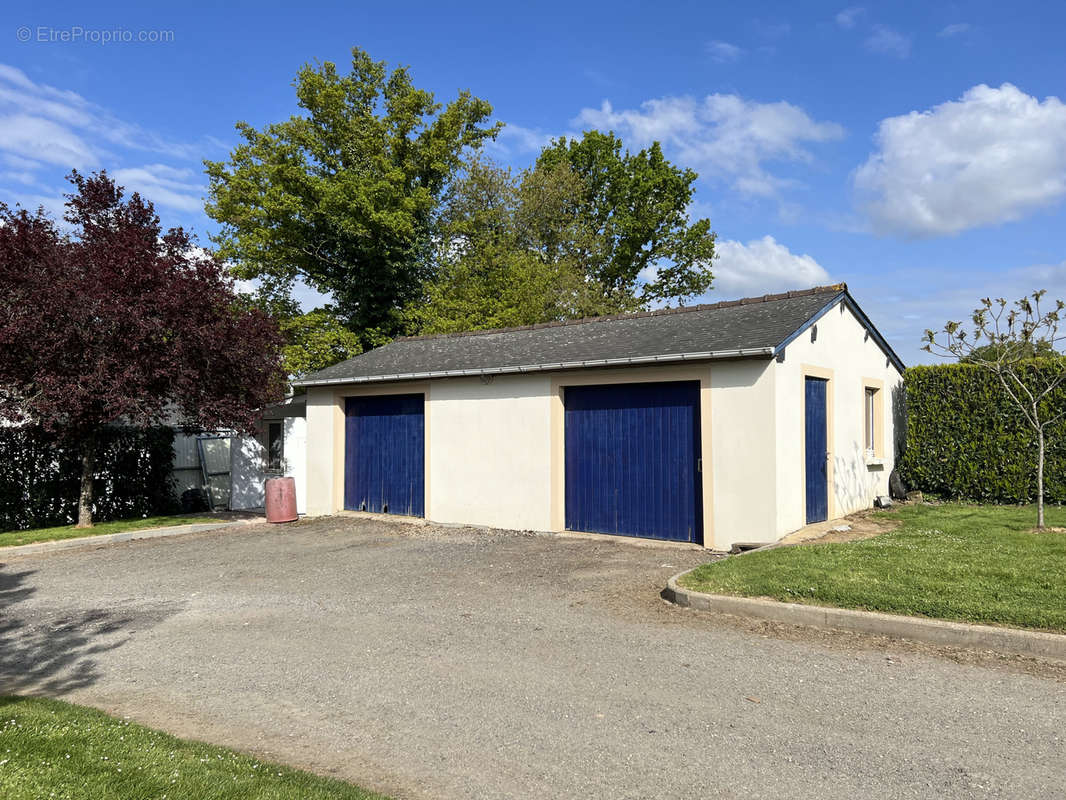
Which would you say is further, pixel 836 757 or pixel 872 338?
pixel 872 338

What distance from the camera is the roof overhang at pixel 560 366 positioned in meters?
9.84

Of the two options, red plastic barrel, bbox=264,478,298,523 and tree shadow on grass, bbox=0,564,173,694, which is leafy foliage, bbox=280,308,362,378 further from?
tree shadow on grass, bbox=0,564,173,694

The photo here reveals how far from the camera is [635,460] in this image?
11.3m

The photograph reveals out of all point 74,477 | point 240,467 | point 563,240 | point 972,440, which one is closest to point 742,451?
point 972,440

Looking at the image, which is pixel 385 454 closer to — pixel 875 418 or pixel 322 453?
pixel 322 453

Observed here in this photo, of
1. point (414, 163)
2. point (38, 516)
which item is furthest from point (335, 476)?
point (414, 163)

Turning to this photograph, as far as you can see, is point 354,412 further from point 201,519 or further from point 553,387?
point 553,387

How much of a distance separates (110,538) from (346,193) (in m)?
15.8

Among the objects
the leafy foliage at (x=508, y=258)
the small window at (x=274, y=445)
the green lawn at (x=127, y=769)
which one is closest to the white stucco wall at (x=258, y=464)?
the small window at (x=274, y=445)

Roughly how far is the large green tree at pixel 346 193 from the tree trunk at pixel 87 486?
13003 mm

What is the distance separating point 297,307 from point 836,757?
88.2 feet

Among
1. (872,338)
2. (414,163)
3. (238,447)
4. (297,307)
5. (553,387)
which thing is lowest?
(238,447)

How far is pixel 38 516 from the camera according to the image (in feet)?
44.5

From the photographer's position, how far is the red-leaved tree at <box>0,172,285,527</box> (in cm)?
1125
